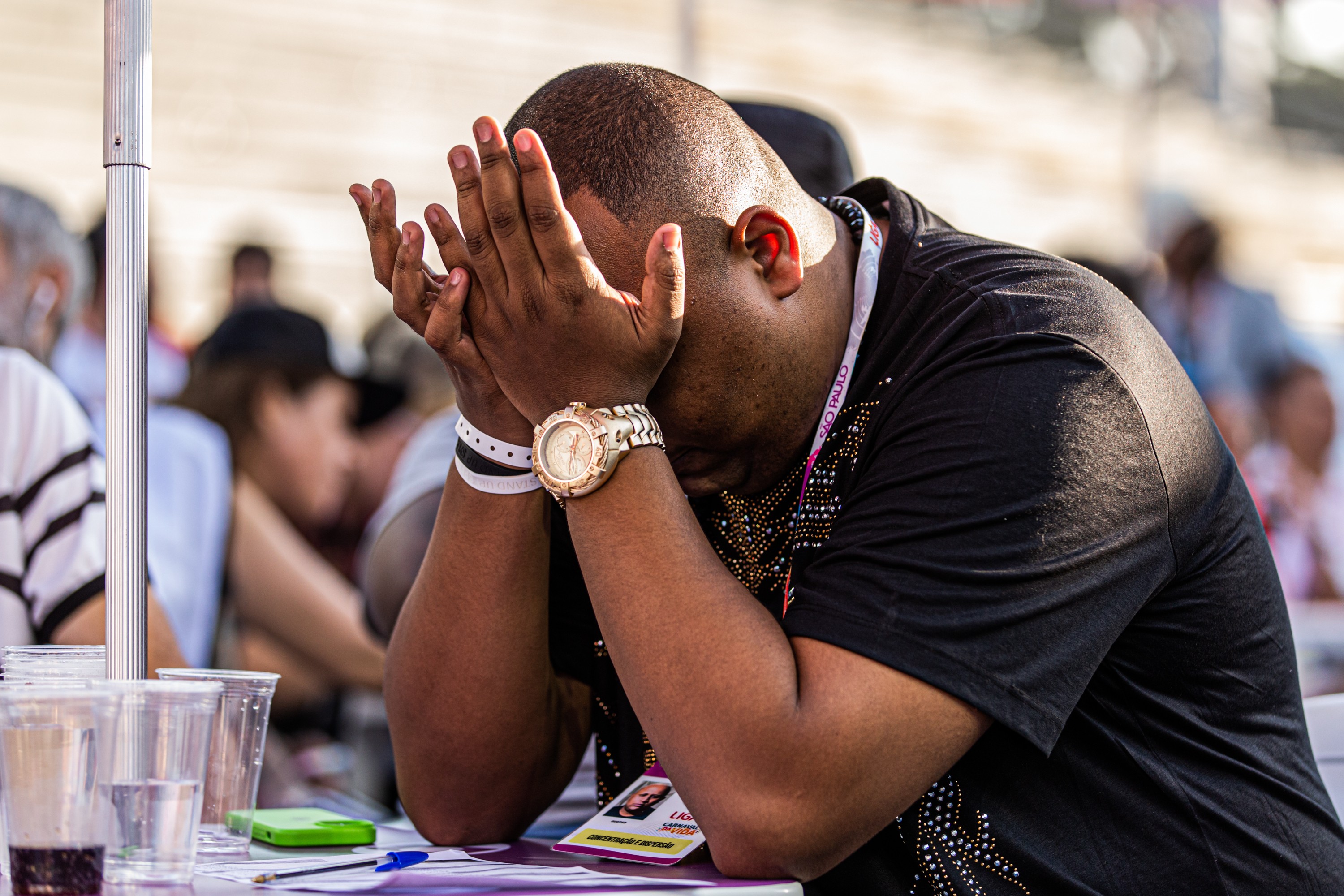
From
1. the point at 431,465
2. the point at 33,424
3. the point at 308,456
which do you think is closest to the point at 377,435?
the point at 308,456

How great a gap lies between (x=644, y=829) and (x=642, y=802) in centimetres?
8

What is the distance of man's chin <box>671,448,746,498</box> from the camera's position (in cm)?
158

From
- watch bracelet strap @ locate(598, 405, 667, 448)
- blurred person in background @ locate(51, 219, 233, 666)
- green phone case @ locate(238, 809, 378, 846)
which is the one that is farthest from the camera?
blurred person in background @ locate(51, 219, 233, 666)

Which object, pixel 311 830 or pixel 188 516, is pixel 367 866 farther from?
pixel 188 516

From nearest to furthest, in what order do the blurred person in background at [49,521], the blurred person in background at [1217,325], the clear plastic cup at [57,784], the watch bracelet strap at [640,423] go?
the clear plastic cup at [57,784] < the watch bracelet strap at [640,423] < the blurred person in background at [49,521] < the blurred person in background at [1217,325]

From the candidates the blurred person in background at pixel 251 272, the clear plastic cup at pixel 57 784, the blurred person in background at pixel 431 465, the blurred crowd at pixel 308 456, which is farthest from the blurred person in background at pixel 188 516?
the blurred person in background at pixel 251 272

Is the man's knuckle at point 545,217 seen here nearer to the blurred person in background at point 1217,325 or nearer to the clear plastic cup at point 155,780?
the clear plastic cup at point 155,780

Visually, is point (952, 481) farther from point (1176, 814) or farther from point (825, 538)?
point (1176, 814)

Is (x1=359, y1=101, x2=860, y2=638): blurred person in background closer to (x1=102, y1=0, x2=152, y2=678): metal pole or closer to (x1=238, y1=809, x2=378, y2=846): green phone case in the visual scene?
(x1=238, y1=809, x2=378, y2=846): green phone case

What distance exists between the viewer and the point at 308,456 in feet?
13.8

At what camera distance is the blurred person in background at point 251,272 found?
612 centimetres

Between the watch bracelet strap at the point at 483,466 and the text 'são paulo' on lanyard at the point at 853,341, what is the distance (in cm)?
34

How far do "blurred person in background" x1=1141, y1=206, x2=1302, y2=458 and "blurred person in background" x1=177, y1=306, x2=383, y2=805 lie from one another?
3577 mm

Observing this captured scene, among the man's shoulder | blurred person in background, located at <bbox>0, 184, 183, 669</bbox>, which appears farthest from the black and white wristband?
the man's shoulder
